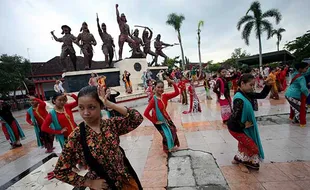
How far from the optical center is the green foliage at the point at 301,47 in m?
21.5

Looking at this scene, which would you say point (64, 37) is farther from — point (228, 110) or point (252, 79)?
point (252, 79)

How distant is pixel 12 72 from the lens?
20625 mm

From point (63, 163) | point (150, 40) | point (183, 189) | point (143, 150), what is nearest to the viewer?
point (63, 163)

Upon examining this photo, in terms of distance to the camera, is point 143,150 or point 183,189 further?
point 143,150

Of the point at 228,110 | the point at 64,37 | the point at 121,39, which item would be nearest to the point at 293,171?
the point at 228,110

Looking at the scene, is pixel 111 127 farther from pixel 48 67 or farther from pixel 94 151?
pixel 48 67

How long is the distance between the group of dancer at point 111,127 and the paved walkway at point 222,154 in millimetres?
249

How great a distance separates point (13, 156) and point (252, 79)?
605cm

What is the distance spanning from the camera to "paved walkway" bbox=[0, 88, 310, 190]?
8.05ft

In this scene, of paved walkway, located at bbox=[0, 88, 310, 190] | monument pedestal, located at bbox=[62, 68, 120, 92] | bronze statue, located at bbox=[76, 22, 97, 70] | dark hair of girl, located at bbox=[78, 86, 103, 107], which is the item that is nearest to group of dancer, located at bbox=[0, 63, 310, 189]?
dark hair of girl, located at bbox=[78, 86, 103, 107]

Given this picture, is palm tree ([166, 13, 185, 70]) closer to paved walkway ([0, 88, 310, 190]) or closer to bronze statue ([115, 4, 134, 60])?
bronze statue ([115, 4, 134, 60])

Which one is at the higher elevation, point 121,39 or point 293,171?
point 121,39

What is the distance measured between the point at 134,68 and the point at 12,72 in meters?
15.0

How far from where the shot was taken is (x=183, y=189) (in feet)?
8.04
